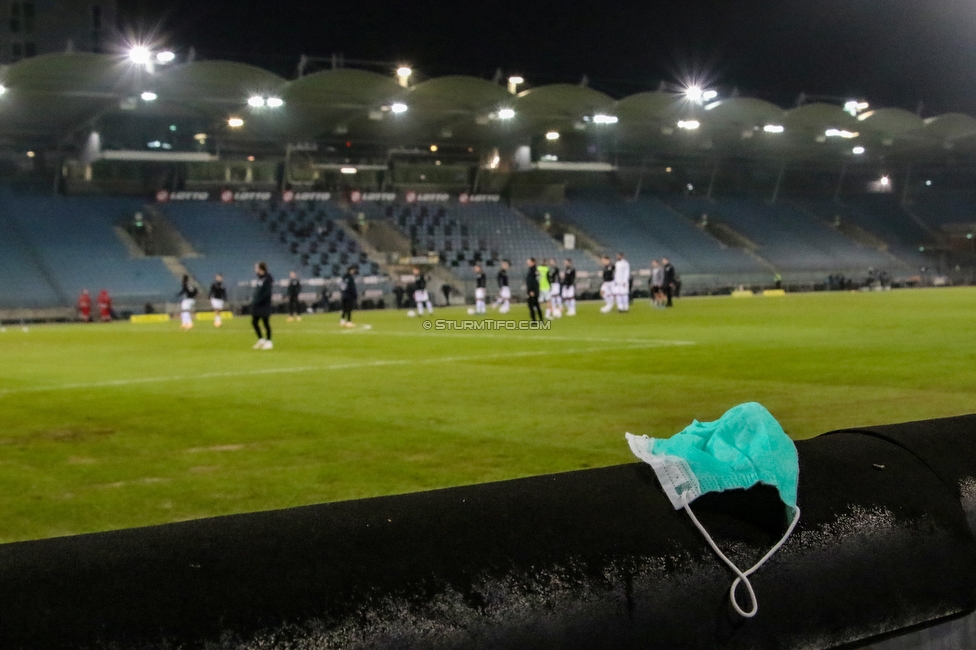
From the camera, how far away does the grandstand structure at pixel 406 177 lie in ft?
143

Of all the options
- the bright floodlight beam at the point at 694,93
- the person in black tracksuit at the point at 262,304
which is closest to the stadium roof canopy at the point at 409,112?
the bright floodlight beam at the point at 694,93

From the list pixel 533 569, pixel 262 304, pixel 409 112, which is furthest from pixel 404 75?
pixel 533 569

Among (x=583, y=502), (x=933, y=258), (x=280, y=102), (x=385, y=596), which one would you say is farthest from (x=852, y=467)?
(x=933, y=258)

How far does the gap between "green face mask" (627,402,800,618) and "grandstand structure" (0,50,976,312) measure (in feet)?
128

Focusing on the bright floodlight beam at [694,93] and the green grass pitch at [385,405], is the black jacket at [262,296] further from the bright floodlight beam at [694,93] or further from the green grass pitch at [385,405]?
the bright floodlight beam at [694,93]

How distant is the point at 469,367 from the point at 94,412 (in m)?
6.01

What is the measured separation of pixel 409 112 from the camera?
161ft

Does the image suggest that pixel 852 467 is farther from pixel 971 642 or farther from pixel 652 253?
pixel 652 253

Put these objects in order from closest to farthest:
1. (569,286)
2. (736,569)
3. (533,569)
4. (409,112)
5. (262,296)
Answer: (533,569) → (736,569) → (262,296) → (569,286) → (409,112)

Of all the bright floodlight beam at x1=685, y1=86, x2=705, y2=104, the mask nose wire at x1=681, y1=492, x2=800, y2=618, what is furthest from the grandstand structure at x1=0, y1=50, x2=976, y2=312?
the mask nose wire at x1=681, y1=492, x2=800, y2=618

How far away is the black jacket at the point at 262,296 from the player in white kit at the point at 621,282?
1434 cm
